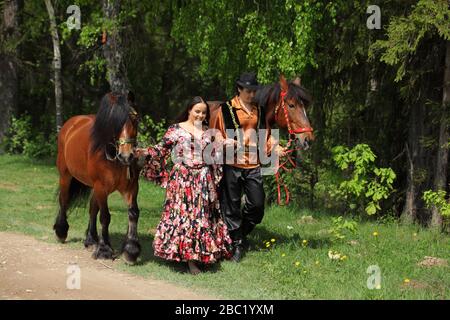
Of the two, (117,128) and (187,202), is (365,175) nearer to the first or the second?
(187,202)

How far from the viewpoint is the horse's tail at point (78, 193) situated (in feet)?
33.6

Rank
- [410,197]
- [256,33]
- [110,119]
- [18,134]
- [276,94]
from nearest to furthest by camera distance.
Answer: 1. [110,119]
2. [276,94]
3. [410,197]
4. [256,33]
5. [18,134]

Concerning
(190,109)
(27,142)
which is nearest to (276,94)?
(190,109)

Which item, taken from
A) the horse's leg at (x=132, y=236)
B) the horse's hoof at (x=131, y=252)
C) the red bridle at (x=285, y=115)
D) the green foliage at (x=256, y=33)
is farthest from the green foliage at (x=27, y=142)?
the red bridle at (x=285, y=115)

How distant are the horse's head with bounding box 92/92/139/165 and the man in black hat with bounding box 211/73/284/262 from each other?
1.07 m

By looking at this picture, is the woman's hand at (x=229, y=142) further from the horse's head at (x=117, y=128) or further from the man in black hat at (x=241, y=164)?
the horse's head at (x=117, y=128)

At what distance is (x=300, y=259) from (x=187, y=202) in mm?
1662

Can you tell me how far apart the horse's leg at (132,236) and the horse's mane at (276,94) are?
199 cm

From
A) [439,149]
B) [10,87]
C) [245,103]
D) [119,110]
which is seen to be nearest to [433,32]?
[439,149]

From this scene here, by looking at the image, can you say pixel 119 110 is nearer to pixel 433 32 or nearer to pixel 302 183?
pixel 433 32

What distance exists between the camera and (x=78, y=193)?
33.7ft

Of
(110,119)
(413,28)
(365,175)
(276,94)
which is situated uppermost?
(413,28)

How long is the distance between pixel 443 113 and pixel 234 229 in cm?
401

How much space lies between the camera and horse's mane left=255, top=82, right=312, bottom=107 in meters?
8.33
